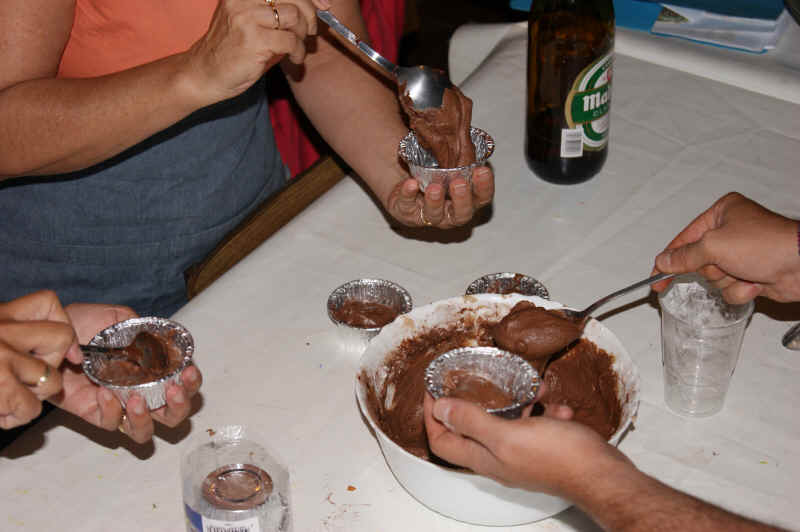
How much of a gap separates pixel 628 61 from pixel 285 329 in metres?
1.12

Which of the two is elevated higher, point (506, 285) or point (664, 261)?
point (664, 261)

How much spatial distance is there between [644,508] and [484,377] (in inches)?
9.6

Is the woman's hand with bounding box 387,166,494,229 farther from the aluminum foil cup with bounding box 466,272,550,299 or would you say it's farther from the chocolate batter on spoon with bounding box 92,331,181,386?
the chocolate batter on spoon with bounding box 92,331,181,386

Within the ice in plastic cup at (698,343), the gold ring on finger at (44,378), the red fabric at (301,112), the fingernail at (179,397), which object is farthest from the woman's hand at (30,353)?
the red fabric at (301,112)

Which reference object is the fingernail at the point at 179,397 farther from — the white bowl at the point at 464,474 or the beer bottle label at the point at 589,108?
the beer bottle label at the point at 589,108

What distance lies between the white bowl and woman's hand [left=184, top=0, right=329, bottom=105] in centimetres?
44

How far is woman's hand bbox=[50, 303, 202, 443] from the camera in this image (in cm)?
103

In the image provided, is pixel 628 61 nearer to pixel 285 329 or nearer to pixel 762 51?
pixel 762 51

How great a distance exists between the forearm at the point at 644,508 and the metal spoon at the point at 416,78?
0.72 metres

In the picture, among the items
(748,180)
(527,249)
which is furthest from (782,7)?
(527,249)

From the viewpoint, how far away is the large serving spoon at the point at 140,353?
1051mm

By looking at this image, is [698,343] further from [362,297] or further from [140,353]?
[140,353]

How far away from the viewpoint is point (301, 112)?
2270 mm

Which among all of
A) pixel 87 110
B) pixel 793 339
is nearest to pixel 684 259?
pixel 793 339
